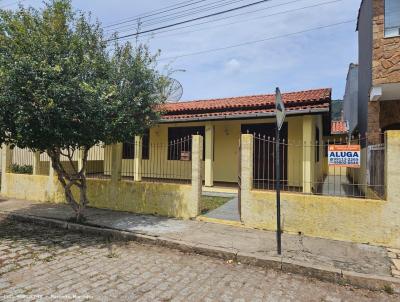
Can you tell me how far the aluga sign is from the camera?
6281 millimetres

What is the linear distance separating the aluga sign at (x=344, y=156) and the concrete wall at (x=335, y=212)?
25.7 inches

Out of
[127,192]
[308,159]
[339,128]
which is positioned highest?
[339,128]

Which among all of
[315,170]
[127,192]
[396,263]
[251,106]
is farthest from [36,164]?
[396,263]

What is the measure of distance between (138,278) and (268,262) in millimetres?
2064

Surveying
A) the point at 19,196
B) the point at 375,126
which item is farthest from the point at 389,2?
the point at 19,196

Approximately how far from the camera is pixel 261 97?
13555 mm

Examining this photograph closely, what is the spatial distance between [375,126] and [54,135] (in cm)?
897

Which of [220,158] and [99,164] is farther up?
[220,158]

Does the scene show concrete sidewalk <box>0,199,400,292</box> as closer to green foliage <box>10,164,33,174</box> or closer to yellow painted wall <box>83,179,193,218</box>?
yellow painted wall <box>83,179,193,218</box>

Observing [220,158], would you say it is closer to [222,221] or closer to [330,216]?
[222,221]

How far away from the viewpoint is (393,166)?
5578mm

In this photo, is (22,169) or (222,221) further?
(22,169)

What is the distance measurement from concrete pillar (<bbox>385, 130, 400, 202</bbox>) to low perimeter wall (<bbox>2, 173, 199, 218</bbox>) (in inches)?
159

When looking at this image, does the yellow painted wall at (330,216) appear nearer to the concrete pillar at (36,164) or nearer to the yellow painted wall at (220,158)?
the yellow painted wall at (220,158)
